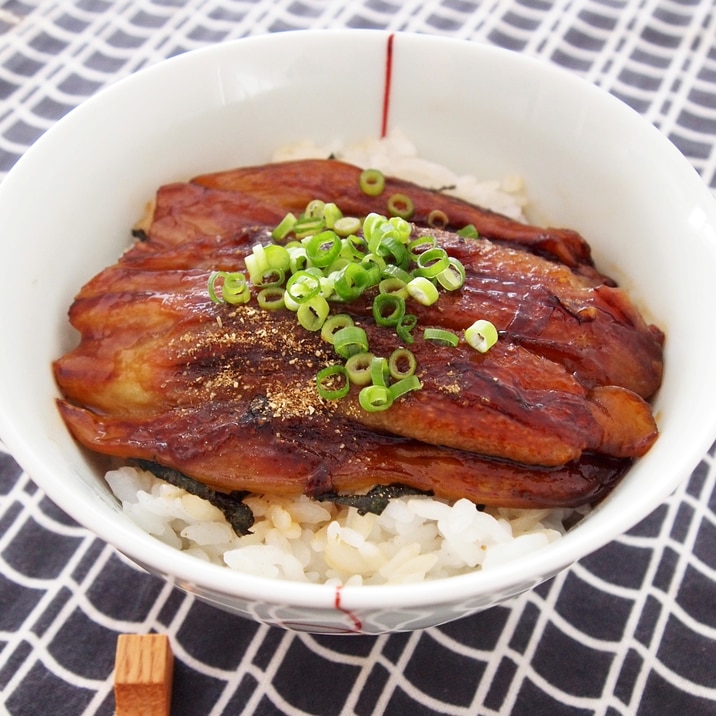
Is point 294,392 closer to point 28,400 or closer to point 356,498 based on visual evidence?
point 356,498

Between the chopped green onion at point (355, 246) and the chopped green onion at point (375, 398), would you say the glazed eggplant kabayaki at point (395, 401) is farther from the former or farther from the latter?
the chopped green onion at point (355, 246)

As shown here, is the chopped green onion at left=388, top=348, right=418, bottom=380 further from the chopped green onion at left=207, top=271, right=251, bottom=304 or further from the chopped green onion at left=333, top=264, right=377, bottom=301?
the chopped green onion at left=207, top=271, right=251, bottom=304

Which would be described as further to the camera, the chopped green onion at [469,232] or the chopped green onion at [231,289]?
the chopped green onion at [469,232]

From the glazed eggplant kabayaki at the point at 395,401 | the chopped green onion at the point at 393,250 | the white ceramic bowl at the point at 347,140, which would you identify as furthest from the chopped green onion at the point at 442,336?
the white ceramic bowl at the point at 347,140

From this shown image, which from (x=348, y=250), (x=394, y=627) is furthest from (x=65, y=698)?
Result: (x=348, y=250)

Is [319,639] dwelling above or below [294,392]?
below

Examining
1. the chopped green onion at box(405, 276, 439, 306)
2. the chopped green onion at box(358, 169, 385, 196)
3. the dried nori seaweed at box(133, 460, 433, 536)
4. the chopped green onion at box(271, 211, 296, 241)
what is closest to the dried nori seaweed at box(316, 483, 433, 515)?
the dried nori seaweed at box(133, 460, 433, 536)

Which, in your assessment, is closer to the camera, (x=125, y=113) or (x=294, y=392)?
(x=294, y=392)
